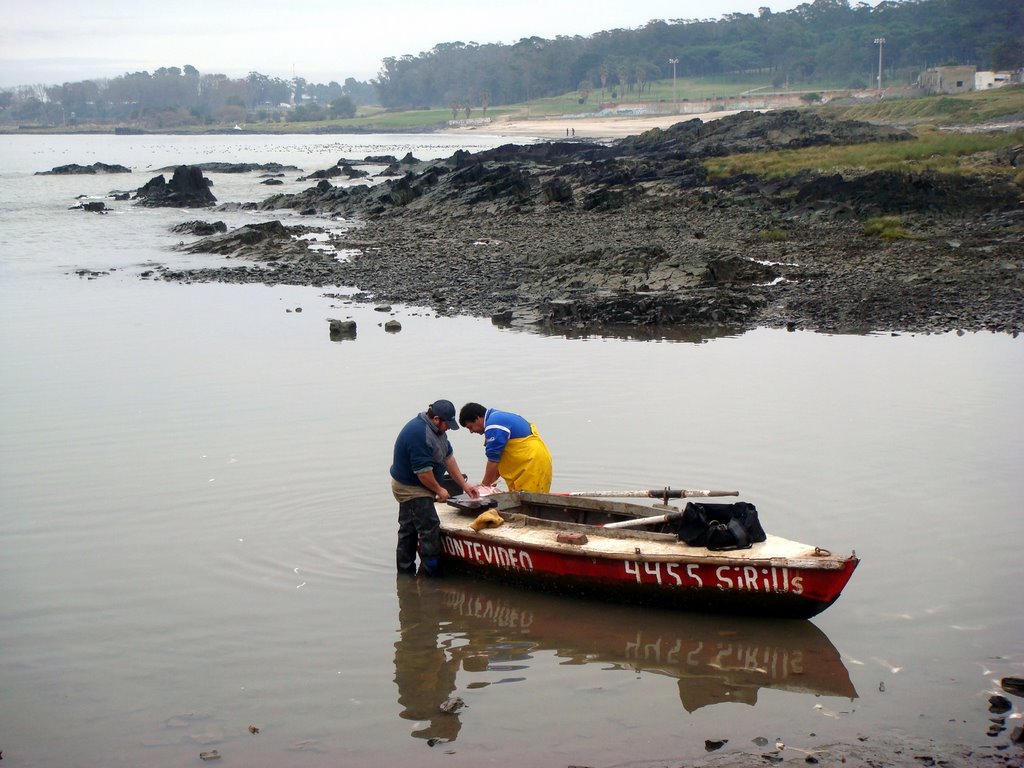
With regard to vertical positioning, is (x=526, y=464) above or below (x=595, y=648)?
above

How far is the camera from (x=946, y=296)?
22.1m

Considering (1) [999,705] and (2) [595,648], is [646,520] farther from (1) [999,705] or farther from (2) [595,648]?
(1) [999,705]

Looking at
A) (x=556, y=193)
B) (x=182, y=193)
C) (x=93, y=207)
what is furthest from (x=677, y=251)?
(x=182, y=193)

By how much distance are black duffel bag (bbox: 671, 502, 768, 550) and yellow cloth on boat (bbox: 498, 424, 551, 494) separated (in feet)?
6.02

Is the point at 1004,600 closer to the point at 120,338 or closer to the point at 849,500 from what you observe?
the point at 849,500

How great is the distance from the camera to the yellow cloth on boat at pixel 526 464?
10836 millimetres

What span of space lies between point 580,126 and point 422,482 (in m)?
145

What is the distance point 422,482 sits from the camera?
1017cm

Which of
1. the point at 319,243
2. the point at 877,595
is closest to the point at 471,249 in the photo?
the point at 319,243

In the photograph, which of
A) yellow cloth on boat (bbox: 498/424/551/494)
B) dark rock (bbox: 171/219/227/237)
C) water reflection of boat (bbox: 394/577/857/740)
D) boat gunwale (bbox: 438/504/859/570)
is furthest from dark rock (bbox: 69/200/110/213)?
water reflection of boat (bbox: 394/577/857/740)

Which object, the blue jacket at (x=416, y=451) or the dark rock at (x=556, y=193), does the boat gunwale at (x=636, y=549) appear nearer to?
the blue jacket at (x=416, y=451)

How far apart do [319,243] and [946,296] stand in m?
20.7

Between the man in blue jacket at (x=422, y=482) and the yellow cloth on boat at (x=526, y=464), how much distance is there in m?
0.78

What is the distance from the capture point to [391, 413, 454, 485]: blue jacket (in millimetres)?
10172
